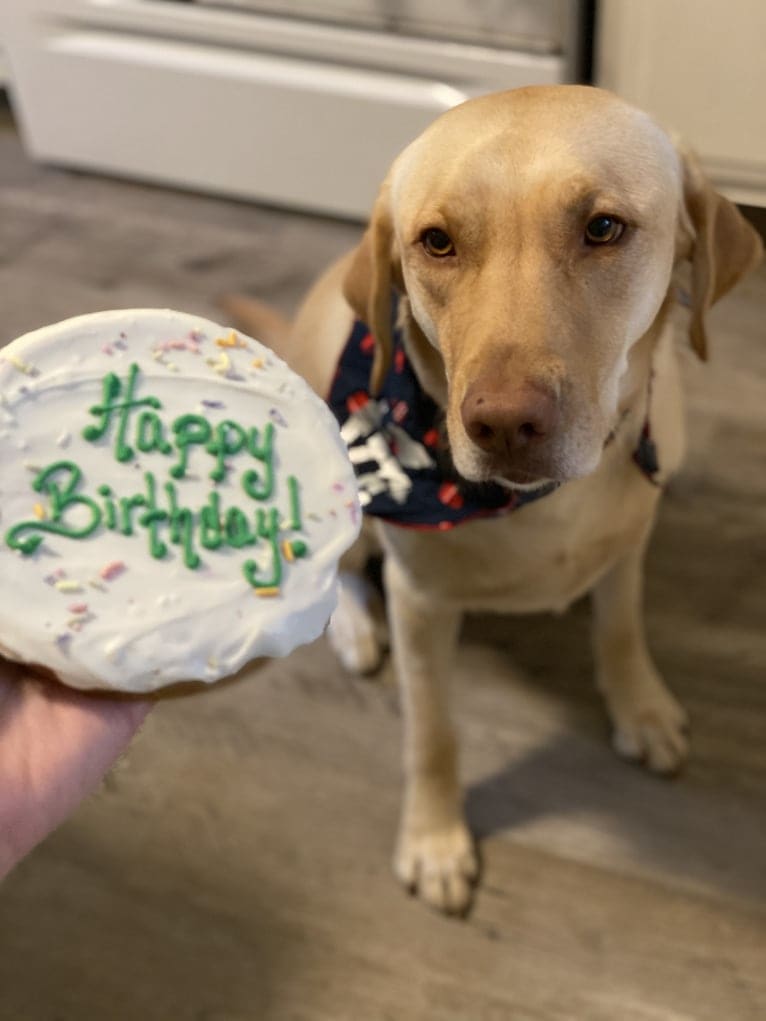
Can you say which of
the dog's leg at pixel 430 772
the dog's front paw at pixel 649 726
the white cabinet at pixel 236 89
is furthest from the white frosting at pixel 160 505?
the white cabinet at pixel 236 89

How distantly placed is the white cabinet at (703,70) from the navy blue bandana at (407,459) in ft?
3.05

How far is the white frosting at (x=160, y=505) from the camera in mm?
968

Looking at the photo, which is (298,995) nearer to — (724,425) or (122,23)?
(724,425)

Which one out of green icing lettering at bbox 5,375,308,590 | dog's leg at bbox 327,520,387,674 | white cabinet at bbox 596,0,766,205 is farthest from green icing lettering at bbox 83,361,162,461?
white cabinet at bbox 596,0,766,205

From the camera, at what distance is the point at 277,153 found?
257cm

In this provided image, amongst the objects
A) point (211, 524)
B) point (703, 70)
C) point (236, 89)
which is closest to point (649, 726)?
point (211, 524)

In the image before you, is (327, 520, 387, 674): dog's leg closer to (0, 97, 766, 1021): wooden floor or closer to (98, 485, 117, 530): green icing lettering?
(0, 97, 766, 1021): wooden floor

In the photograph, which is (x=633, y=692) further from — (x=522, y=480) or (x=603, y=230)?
(x=603, y=230)

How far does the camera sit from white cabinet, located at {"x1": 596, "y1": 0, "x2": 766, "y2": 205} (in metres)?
1.95

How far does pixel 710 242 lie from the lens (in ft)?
3.77

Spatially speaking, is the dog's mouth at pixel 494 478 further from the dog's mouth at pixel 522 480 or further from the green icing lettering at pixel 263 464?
the green icing lettering at pixel 263 464

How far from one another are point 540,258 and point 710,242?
0.25 metres

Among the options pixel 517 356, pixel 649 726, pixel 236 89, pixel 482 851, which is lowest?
pixel 482 851

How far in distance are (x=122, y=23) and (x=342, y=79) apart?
58cm
